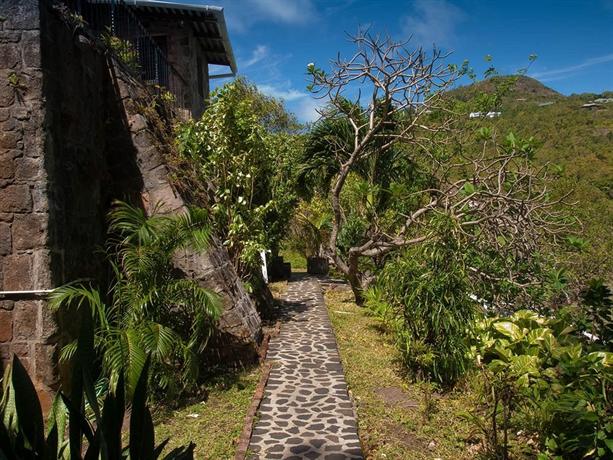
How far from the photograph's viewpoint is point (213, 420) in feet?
15.5

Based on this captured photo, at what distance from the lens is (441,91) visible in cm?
791

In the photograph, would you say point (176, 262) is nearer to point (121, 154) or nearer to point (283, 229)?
point (121, 154)

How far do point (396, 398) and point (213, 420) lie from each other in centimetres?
200

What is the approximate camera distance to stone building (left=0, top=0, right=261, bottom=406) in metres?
4.36

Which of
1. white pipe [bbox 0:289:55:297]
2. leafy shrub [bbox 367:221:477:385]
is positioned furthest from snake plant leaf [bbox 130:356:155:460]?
leafy shrub [bbox 367:221:477:385]

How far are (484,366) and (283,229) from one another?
20.0 feet

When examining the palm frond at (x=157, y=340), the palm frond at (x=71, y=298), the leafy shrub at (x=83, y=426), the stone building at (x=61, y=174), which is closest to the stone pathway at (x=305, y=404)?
the stone building at (x=61, y=174)

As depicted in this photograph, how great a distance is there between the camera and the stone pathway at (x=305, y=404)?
161 inches

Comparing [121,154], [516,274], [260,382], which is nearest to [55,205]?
[121,154]

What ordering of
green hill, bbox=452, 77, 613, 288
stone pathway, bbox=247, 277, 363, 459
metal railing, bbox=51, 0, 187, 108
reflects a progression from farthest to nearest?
1. green hill, bbox=452, 77, 613, 288
2. metal railing, bbox=51, 0, 187, 108
3. stone pathway, bbox=247, 277, 363, 459

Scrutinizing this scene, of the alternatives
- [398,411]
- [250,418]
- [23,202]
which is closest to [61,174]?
[23,202]

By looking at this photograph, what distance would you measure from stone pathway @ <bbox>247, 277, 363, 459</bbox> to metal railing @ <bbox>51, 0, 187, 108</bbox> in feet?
15.0

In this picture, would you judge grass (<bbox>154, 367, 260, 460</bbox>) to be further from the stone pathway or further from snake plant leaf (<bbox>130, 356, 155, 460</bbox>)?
snake plant leaf (<bbox>130, 356, 155, 460</bbox>)

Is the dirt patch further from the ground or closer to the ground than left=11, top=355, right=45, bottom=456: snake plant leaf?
closer to the ground
